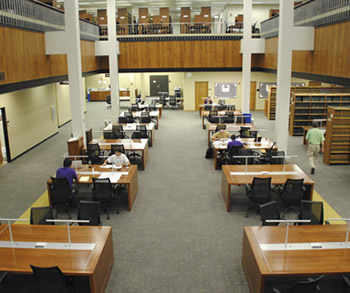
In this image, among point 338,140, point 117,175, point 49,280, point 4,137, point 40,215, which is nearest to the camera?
point 49,280

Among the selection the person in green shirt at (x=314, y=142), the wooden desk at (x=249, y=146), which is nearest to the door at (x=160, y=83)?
the wooden desk at (x=249, y=146)

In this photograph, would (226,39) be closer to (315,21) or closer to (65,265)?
(315,21)

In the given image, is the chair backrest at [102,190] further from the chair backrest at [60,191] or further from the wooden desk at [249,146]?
the wooden desk at [249,146]

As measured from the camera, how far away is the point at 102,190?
27.7 feet

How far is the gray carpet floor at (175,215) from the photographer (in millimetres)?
6168

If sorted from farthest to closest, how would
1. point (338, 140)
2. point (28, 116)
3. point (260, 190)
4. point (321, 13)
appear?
point (28, 116)
point (338, 140)
point (321, 13)
point (260, 190)

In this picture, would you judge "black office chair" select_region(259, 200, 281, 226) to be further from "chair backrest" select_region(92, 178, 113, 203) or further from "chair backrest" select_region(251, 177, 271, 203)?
"chair backrest" select_region(92, 178, 113, 203)

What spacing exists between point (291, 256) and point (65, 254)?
3308 millimetres

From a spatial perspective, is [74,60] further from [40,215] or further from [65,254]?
[65,254]

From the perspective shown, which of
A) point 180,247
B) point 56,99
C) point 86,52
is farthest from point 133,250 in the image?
point 56,99

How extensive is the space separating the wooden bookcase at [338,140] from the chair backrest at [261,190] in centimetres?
508

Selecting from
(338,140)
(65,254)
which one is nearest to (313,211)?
(65,254)

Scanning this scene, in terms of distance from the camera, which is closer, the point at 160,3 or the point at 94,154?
the point at 94,154

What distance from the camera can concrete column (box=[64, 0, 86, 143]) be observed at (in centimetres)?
1228
